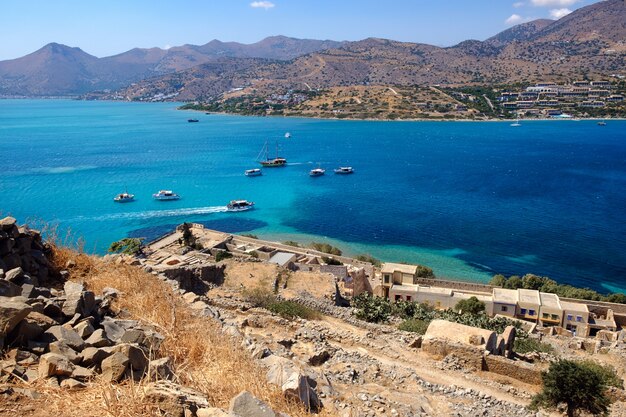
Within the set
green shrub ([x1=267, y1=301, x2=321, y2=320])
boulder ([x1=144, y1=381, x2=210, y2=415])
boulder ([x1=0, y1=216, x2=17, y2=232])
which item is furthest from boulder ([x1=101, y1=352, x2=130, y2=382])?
green shrub ([x1=267, y1=301, x2=321, y2=320])

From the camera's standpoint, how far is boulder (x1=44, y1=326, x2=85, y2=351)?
5160mm

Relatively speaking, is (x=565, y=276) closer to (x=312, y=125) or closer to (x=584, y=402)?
(x=584, y=402)

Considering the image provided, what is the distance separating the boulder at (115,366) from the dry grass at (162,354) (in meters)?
0.16

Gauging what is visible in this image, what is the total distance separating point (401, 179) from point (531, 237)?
28.2m

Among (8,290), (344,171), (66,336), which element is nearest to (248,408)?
(66,336)

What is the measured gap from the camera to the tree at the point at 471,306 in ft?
77.3

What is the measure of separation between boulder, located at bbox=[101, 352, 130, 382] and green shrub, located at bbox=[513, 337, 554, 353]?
12939mm

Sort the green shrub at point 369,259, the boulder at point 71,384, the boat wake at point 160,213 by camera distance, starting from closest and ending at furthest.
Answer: the boulder at point 71,384
the green shrub at point 369,259
the boat wake at point 160,213

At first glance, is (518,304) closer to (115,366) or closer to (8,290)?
(115,366)

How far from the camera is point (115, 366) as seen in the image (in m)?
4.76

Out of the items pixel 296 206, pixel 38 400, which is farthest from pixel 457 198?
pixel 38 400

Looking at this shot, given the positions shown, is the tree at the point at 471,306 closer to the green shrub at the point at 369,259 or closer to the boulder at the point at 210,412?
the green shrub at the point at 369,259

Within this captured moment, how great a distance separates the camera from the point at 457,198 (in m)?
57.5

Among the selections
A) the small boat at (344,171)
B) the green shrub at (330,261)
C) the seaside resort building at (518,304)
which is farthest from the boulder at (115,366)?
the small boat at (344,171)
